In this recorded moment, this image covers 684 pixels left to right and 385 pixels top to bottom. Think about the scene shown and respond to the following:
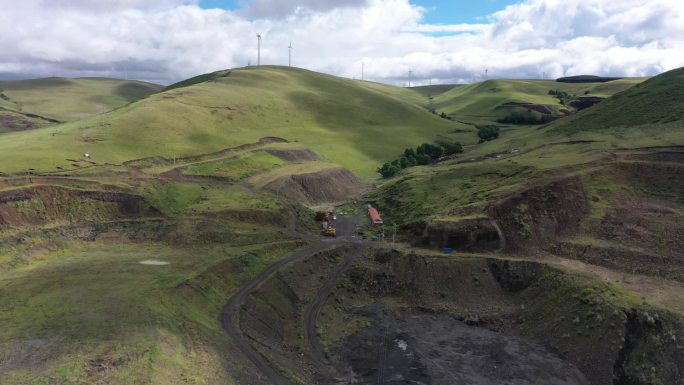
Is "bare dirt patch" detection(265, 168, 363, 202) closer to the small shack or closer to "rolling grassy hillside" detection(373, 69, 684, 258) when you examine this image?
"rolling grassy hillside" detection(373, 69, 684, 258)

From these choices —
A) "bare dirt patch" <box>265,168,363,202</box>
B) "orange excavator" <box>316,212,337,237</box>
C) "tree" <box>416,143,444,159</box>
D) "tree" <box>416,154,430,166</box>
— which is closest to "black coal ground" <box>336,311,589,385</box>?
"orange excavator" <box>316,212,337,237</box>

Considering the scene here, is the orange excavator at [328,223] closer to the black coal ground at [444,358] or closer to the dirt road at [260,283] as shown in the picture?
the dirt road at [260,283]

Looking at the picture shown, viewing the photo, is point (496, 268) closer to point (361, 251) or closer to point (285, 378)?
point (361, 251)

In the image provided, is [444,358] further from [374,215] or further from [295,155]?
[295,155]

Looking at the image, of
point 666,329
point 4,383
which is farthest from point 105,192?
point 666,329

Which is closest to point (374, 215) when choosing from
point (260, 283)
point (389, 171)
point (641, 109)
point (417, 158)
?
point (260, 283)
